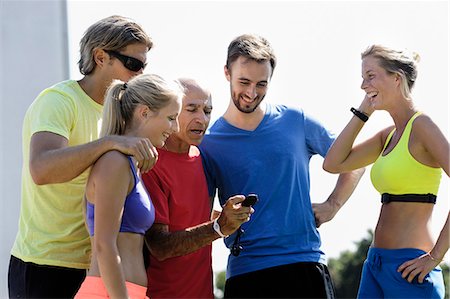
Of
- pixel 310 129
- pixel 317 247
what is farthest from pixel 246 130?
pixel 317 247

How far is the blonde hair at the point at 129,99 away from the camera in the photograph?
429 cm

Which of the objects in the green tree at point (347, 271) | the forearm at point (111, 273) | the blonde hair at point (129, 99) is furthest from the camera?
the green tree at point (347, 271)

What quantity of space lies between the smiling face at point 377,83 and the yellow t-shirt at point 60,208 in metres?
1.38

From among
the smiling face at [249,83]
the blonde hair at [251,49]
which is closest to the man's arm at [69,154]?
the smiling face at [249,83]

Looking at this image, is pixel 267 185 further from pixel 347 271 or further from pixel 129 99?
pixel 347 271

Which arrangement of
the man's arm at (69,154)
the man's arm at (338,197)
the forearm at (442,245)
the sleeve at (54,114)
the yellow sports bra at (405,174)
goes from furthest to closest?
the man's arm at (338,197) → the yellow sports bra at (405,174) → the forearm at (442,245) → the sleeve at (54,114) → the man's arm at (69,154)

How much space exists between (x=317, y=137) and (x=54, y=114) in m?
1.46

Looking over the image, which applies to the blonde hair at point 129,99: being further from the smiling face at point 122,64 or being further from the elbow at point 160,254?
the elbow at point 160,254

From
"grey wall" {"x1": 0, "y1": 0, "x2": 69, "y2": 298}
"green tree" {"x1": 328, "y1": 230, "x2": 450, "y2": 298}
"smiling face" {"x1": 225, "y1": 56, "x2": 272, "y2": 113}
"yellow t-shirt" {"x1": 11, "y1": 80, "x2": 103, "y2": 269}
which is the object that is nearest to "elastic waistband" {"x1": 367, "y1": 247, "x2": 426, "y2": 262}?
"smiling face" {"x1": 225, "y1": 56, "x2": 272, "y2": 113}

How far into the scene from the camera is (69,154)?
13.8ft

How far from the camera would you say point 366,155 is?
5.23 meters

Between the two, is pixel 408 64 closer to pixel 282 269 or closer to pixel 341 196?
pixel 341 196

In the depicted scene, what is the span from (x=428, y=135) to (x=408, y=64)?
398 mm

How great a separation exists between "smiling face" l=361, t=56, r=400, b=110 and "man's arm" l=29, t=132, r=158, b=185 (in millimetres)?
1333
